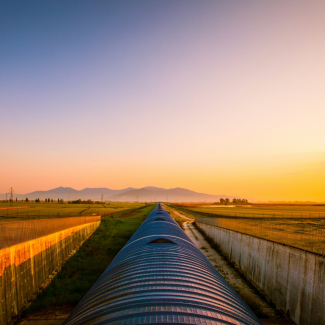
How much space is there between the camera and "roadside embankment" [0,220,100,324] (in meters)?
8.82

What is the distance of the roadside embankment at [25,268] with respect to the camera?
28.9ft

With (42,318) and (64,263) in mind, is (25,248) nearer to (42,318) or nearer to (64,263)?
(42,318)

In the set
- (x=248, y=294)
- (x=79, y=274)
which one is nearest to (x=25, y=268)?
(x=79, y=274)

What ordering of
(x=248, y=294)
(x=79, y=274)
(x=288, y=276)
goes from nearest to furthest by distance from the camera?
(x=288, y=276) < (x=248, y=294) < (x=79, y=274)

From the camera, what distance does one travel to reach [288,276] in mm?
10930

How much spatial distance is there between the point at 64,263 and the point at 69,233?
2.39 m

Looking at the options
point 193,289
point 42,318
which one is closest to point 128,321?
point 193,289

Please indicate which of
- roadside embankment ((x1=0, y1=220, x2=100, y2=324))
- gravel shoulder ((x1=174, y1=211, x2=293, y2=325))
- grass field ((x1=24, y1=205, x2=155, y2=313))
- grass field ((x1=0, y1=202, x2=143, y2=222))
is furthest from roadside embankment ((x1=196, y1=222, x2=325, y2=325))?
grass field ((x1=0, y1=202, x2=143, y2=222))

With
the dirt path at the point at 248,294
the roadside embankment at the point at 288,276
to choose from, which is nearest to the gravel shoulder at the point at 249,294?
the dirt path at the point at 248,294

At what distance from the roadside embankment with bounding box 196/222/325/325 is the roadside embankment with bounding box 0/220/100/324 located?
11087mm

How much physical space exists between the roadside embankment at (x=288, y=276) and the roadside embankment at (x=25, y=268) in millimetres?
11087

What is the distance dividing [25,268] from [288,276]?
38.0 ft

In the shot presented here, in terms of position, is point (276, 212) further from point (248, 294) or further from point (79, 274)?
point (79, 274)

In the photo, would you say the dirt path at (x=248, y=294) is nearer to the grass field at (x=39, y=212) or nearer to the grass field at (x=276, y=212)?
the grass field at (x=39, y=212)
